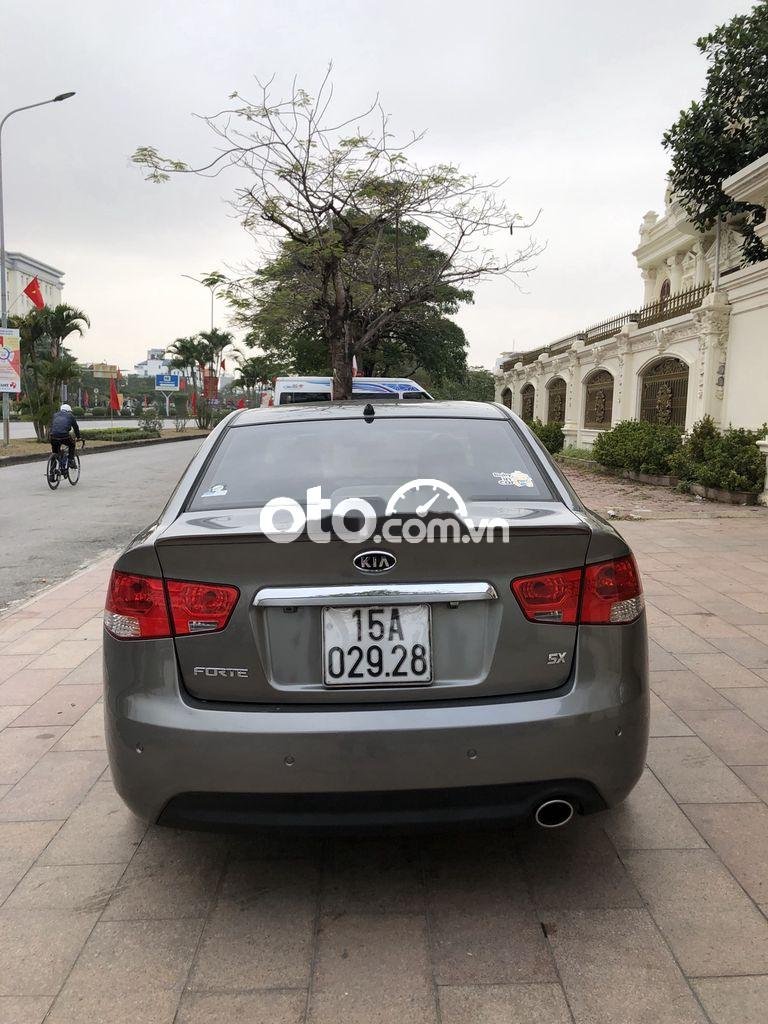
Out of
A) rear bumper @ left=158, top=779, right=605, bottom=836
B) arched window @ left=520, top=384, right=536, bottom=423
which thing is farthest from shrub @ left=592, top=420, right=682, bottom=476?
rear bumper @ left=158, top=779, right=605, bottom=836

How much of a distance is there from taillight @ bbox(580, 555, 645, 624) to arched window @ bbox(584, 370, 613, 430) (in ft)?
63.0

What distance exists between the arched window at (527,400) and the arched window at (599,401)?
7.31 m

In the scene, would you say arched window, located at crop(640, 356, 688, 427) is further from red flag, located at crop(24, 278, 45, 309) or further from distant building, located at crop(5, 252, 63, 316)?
distant building, located at crop(5, 252, 63, 316)

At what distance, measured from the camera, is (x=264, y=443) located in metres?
2.98

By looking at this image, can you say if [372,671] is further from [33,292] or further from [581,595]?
[33,292]

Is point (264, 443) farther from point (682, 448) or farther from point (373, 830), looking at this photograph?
point (682, 448)

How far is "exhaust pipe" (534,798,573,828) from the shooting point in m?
2.18

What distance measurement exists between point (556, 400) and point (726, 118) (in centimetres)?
1063

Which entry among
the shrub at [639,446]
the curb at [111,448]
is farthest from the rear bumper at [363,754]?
the shrub at [639,446]

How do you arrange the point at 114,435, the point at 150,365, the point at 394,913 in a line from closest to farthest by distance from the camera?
the point at 394,913
the point at 114,435
the point at 150,365

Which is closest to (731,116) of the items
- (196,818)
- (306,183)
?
(306,183)

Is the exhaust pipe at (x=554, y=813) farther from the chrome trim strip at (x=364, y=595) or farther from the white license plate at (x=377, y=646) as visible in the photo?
the chrome trim strip at (x=364, y=595)

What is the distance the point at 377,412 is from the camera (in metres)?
3.16

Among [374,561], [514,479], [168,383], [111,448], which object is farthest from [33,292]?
[168,383]
